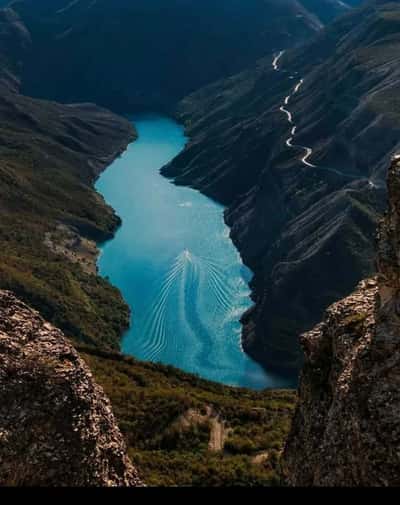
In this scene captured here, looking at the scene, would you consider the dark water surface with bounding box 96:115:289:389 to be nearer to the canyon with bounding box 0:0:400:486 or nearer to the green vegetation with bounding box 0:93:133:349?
the canyon with bounding box 0:0:400:486

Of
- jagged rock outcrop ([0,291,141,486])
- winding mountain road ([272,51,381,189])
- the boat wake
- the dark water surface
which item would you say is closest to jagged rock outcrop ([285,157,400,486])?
jagged rock outcrop ([0,291,141,486])

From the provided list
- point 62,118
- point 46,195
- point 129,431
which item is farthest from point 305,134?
point 129,431

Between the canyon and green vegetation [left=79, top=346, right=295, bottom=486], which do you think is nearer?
the canyon

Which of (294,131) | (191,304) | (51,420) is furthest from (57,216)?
(51,420)

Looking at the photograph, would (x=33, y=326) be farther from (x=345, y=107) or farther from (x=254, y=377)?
(x=345, y=107)

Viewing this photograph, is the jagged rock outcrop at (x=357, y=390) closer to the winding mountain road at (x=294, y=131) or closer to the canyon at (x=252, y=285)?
the canyon at (x=252, y=285)

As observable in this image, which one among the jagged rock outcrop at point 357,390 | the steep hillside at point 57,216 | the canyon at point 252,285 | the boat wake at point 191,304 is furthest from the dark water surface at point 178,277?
the jagged rock outcrop at point 357,390
